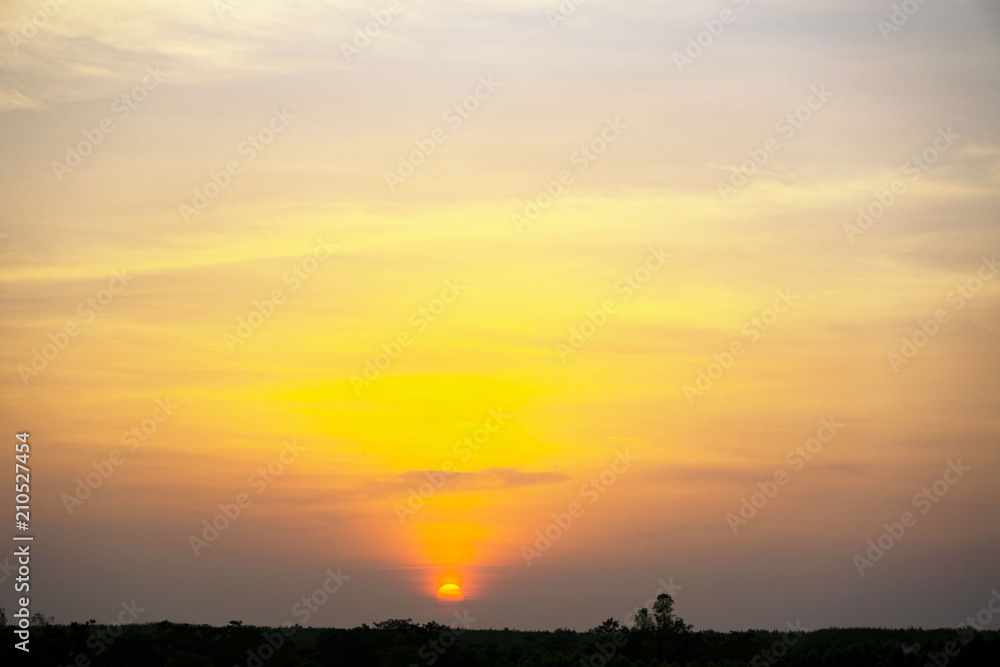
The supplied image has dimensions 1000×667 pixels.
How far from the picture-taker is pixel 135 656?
75.8 m

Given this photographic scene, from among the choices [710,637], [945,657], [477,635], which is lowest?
[945,657]

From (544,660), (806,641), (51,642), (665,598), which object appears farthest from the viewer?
(806,641)

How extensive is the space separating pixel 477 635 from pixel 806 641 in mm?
48824

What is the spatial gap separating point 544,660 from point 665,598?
28.7 meters

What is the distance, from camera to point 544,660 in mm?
61844

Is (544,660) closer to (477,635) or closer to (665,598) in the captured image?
(665,598)

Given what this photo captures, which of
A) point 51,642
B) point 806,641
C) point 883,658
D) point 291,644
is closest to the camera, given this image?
point 883,658

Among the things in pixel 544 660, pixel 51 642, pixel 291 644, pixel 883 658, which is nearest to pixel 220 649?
pixel 291 644

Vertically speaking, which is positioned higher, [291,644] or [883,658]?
[291,644]

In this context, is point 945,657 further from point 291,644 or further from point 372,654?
point 291,644

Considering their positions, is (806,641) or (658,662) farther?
(806,641)

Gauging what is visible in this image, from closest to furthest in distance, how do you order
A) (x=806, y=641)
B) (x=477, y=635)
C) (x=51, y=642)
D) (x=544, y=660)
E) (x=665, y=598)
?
(x=544, y=660) → (x=51, y=642) → (x=665, y=598) → (x=806, y=641) → (x=477, y=635)

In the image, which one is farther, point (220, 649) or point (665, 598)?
point (665, 598)

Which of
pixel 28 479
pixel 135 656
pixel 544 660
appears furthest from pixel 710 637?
pixel 28 479
